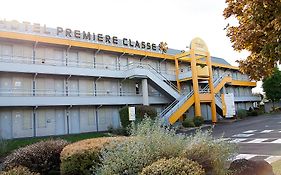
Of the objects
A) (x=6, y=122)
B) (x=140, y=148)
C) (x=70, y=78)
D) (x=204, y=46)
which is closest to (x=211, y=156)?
(x=140, y=148)

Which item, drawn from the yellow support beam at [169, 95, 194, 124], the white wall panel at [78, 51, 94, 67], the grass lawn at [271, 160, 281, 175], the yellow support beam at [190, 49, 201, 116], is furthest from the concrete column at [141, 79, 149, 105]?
the grass lawn at [271, 160, 281, 175]

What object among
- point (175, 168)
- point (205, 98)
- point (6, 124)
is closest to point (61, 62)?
point (6, 124)

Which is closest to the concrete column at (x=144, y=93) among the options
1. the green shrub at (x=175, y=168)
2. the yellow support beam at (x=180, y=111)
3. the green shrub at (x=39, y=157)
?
the yellow support beam at (x=180, y=111)

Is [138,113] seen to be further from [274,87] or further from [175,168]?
[274,87]

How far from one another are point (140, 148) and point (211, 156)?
1.52 metres

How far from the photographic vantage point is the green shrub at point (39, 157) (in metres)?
9.16

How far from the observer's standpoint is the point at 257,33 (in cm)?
631

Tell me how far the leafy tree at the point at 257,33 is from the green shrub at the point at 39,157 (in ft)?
22.1

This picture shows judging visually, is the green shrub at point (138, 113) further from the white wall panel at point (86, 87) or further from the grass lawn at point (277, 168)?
the grass lawn at point (277, 168)

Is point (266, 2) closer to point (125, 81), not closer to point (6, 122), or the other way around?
point (6, 122)

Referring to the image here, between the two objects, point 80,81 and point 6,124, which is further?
point 80,81

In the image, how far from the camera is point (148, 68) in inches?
1248

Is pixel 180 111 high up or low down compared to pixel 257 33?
down

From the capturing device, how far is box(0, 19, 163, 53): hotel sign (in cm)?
2627
